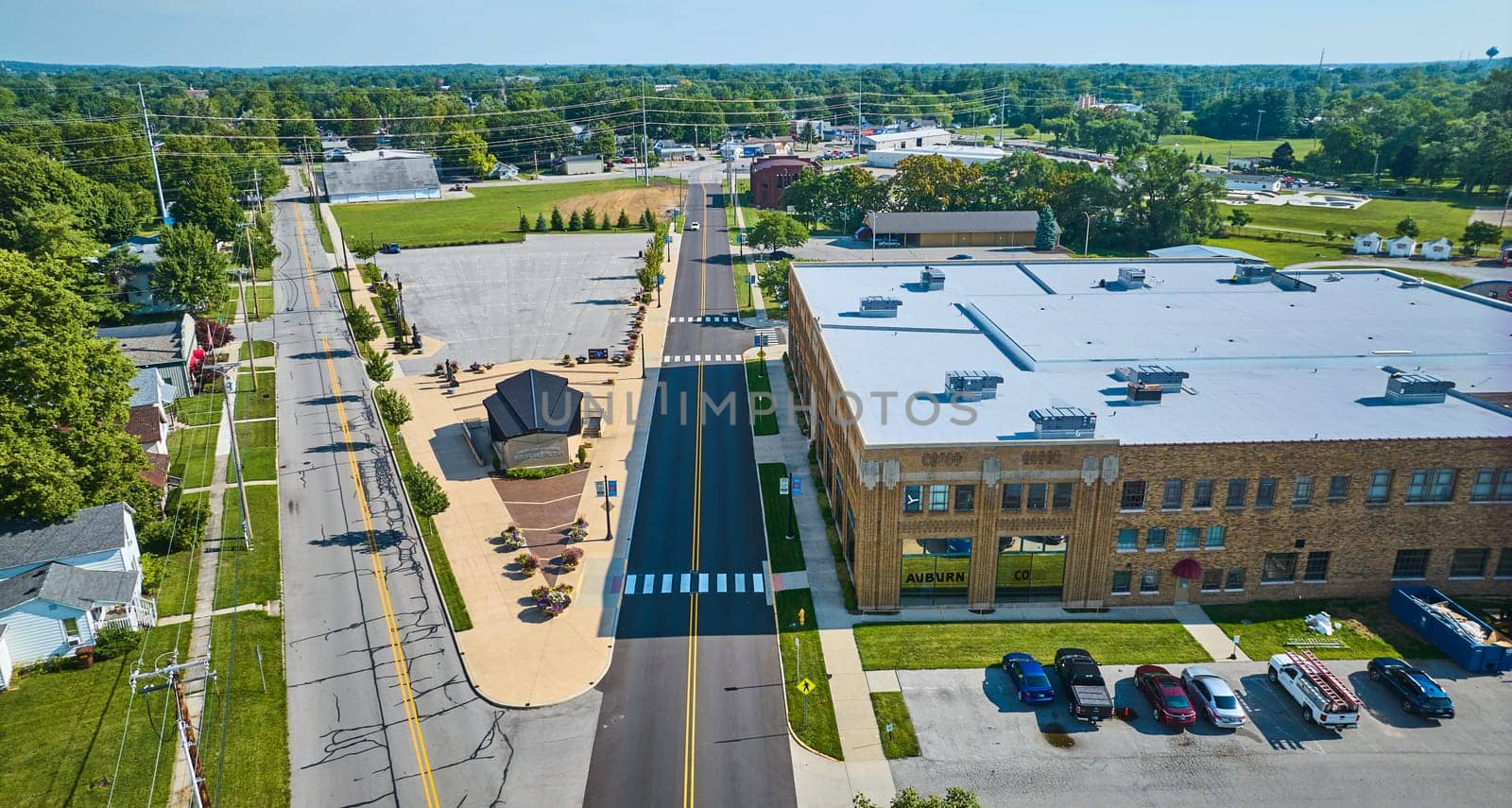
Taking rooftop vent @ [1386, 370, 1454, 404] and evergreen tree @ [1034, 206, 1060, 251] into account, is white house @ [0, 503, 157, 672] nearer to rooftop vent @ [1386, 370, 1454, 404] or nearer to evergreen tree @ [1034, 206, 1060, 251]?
rooftop vent @ [1386, 370, 1454, 404]

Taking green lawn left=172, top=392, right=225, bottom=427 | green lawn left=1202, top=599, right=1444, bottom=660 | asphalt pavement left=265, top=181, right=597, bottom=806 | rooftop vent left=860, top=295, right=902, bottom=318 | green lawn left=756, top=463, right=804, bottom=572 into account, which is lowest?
asphalt pavement left=265, top=181, right=597, bottom=806

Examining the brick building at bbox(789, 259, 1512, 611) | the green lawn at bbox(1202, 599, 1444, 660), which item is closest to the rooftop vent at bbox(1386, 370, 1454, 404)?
the brick building at bbox(789, 259, 1512, 611)

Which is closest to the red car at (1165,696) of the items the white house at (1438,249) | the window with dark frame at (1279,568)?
the window with dark frame at (1279,568)

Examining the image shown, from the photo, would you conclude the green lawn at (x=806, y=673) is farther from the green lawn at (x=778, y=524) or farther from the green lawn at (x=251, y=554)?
the green lawn at (x=251, y=554)

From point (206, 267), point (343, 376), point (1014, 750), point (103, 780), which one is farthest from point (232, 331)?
point (1014, 750)

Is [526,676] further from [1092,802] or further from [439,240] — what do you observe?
[439,240]
